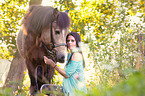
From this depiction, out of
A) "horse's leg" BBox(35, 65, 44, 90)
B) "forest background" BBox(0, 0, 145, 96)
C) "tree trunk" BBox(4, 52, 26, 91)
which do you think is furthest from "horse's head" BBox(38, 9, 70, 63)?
"tree trunk" BBox(4, 52, 26, 91)

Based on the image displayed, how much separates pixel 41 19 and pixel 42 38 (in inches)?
15.3

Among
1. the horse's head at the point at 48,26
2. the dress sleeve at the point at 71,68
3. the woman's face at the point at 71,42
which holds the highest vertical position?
the horse's head at the point at 48,26

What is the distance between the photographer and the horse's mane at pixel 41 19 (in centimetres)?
381

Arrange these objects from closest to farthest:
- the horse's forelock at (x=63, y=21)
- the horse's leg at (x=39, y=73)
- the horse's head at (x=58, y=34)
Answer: the horse's head at (x=58, y=34), the horse's forelock at (x=63, y=21), the horse's leg at (x=39, y=73)

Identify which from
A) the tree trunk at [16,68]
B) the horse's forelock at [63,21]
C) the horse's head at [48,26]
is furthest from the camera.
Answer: the tree trunk at [16,68]

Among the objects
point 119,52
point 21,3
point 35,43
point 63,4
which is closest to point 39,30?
point 35,43

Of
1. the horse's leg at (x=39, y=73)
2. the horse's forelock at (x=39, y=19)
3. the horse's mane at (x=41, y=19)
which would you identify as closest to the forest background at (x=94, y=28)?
the horse's leg at (x=39, y=73)

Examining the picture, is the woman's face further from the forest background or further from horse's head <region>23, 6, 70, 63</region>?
the forest background

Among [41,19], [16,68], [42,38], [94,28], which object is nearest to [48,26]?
[41,19]

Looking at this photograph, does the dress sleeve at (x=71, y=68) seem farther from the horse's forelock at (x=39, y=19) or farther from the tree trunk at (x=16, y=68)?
the tree trunk at (x=16, y=68)

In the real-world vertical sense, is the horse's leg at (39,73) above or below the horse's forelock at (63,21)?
below

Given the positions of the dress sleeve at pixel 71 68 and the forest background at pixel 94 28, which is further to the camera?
the forest background at pixel 94 28

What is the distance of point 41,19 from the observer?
397 centimetres

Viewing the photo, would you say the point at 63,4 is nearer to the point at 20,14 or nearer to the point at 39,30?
the point at 20,14
